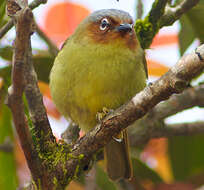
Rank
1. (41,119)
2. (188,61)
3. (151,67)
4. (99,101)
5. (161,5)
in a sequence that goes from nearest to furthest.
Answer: (188,61), (41,119), (99,101), (161,5), (151,67)

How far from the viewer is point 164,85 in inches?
65.4

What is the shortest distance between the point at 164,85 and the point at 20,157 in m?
2.07

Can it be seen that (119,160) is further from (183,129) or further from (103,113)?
(183,129)

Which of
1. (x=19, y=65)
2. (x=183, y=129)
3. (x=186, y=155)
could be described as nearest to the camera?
(x=19, y=65)

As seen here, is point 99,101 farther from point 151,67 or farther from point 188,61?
point 151,67

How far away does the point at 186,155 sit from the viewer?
10.8 ft

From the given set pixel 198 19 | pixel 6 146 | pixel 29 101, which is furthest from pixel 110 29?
pixel 6 146

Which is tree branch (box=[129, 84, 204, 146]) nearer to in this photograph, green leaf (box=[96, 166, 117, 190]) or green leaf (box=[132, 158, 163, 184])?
green leaf (box=[132, 158, 163, 184])

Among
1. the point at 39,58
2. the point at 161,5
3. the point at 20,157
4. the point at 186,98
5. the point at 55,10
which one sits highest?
the point at 161,5

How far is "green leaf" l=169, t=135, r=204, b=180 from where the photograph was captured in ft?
10.3

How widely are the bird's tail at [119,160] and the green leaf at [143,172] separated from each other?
31cm

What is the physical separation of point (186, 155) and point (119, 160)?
0.83 meters

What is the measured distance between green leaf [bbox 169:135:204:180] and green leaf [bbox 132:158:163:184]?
0.81ft

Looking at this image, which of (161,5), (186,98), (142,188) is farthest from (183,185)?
(161,5)
